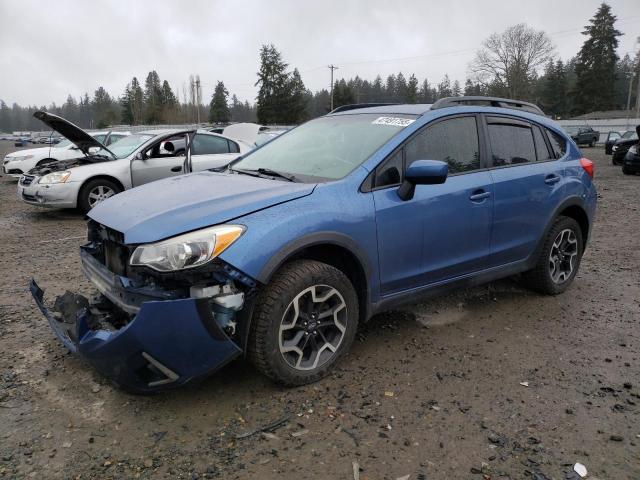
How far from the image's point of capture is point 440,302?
15.0ft

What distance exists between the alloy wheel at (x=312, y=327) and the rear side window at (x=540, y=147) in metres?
2.50

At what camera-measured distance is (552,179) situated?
436 centimetres

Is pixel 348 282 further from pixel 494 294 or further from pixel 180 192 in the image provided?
pixel 494 294

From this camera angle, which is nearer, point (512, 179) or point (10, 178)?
point (512, 179)

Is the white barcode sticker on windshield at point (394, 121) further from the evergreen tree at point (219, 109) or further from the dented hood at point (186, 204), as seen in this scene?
the evergreen tree at point (219, 109)

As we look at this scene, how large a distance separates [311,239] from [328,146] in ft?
3.58

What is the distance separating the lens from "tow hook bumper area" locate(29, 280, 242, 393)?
2.43m

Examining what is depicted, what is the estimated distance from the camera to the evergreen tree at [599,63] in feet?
201

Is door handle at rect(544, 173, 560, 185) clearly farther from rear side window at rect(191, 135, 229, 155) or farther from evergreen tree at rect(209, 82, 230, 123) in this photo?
evergreen tree at rect(209, 82, 230, 123)

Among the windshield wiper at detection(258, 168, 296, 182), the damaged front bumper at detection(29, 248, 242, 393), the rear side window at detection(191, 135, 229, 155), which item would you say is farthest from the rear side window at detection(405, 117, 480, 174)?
the rear side window at detection(191, 135, 229, 155)

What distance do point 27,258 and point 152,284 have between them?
4.22 metres

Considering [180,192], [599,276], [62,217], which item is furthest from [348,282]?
[62,217]

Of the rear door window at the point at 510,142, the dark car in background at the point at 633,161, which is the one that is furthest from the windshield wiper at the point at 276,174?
the dark car in background at the point at 633,161

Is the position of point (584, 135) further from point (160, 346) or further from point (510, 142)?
point (160, 346)
